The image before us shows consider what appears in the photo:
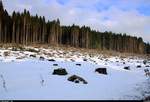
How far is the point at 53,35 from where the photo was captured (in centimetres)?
8881

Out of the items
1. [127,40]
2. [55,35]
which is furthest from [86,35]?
[127,40]

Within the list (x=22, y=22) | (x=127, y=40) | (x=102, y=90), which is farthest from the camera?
(x=127, y=40)

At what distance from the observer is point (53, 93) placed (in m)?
11.6

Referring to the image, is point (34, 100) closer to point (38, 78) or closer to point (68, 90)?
point (68, 90)

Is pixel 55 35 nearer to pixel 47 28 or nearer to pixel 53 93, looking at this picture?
pixel 47 28

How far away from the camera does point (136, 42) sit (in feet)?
466

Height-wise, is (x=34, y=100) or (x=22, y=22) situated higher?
(x=22, y=22)

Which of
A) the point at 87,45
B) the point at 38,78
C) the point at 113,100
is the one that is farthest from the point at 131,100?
the point at 87,45

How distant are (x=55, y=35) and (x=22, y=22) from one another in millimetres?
20850

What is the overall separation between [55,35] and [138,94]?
260ft

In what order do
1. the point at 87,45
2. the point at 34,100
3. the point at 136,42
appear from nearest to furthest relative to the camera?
1. the point at 34,100
2. the point at 87,45
3. the point at 136,42

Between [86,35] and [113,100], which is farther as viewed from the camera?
[86,35]

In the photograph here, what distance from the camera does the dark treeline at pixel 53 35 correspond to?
6925 cm

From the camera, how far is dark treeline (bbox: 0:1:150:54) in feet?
227
